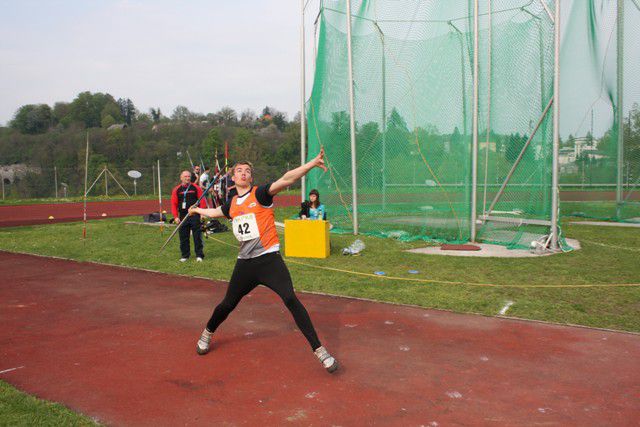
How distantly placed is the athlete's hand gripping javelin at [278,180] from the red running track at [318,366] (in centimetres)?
156

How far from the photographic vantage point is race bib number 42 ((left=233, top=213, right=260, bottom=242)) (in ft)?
15.5

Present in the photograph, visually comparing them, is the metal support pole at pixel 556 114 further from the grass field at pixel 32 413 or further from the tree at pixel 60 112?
the tree at pixel 60 112

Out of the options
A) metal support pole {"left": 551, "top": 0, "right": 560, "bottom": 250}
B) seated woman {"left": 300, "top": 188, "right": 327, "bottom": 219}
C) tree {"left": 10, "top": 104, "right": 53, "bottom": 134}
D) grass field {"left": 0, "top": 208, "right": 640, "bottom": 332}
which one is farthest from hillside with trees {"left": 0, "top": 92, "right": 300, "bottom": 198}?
metal support pole {"left": 551, "top": 0, "right": 560, "bottom": 250}

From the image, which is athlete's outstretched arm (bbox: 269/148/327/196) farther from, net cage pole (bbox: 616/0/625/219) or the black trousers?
net cage pole (bbox: 616/0/625/219)

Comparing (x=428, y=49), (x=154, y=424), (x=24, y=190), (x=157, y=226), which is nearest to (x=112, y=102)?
(x=24, y=190)

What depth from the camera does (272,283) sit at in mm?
4668

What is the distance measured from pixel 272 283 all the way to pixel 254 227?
54 cm

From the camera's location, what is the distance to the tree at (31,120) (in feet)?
282

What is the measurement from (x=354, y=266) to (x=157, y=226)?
29.9 ft

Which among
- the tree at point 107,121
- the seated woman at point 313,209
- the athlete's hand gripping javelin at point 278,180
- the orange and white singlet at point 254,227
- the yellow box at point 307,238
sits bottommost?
the yellow box at point 307,238

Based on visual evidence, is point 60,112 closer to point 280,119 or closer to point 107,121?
point 107,121

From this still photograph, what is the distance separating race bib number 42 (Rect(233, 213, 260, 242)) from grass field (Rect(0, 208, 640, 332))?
115 inches

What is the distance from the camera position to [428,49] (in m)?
12.6

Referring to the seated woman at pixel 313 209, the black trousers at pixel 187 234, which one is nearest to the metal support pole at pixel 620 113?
the seated woman at pixel 313 209
